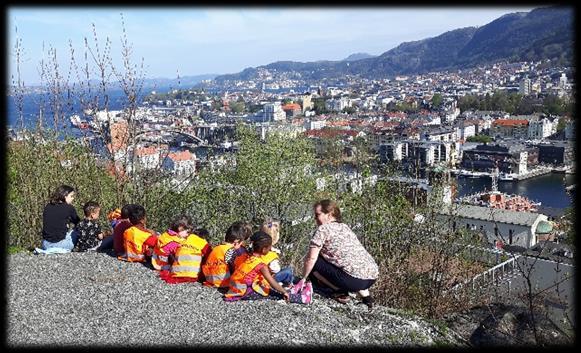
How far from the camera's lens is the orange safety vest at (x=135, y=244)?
564 cm

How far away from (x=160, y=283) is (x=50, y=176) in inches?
159

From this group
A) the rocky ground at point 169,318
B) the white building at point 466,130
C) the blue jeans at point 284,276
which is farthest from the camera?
the white building at point 466,130

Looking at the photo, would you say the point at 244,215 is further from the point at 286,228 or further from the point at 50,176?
the point at 50,176

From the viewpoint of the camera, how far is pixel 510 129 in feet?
201

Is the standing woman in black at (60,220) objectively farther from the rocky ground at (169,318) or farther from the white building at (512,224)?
the white building at (512,224)

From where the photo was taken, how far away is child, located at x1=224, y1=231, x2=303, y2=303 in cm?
458

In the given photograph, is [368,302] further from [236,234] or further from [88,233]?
[88,233]

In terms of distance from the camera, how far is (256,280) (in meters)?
4.63

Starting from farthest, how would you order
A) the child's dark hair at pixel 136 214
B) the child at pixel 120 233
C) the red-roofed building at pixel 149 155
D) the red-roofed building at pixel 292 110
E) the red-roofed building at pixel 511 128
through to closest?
the red-roofed building at pixel 292 110 → the red-roofed building at pixel 511 128 → the red-roofed building at pixel 149 155 → the child at pixel 120 233 → the child's dark hair at pixel 136 214

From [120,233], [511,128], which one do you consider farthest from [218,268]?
[511,128]

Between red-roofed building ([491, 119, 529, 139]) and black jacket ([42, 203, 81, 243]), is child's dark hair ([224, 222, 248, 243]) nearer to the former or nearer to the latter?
black jacket ([42, 203, 81, 243])

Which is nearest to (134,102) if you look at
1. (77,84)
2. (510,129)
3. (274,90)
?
(77,84)

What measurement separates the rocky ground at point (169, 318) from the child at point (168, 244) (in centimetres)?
22

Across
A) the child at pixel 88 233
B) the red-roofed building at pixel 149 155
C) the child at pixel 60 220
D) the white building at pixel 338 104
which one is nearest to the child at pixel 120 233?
the child at pixel 88 233
